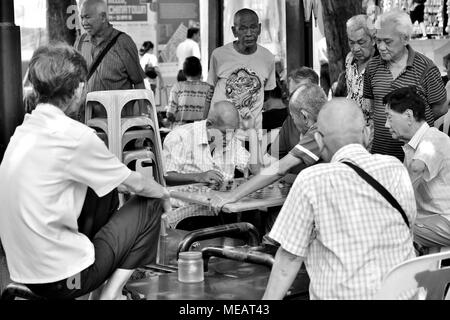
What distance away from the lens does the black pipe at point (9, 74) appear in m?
4.97

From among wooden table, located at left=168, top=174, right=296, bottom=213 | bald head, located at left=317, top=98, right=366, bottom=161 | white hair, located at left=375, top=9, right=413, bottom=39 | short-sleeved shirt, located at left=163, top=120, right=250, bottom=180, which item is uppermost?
white hair, located at left=375, top=9, right=413, bottom=39

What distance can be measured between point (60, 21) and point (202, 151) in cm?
311

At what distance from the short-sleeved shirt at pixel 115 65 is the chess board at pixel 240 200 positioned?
63.8 inches

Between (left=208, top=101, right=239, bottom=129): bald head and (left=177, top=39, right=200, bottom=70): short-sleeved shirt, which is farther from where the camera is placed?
(left=177, top=39, right=200, bottom=70): short-sleeved shirt

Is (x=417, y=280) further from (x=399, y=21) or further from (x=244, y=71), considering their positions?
(x=244, y=71)

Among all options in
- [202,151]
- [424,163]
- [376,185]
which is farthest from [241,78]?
[376,185]

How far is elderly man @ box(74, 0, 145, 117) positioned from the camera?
21.0ft

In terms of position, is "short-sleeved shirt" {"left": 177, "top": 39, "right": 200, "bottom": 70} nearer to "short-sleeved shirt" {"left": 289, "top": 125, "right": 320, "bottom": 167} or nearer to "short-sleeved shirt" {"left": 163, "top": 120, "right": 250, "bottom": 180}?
"short-sleeved shirt" {"left": 163, "top": 120, "right": 250, "bottom": 180}

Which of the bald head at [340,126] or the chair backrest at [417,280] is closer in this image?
the chair backrest at [417,280]

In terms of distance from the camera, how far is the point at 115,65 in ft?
21.1

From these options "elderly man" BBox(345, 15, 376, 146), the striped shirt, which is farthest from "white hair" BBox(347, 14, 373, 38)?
the striped shirt

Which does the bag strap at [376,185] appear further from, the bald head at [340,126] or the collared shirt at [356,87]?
the collared shirt at [356,87]

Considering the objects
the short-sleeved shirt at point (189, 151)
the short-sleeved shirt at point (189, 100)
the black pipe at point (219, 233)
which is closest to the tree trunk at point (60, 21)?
the short-sleeved shirt at point (189, 100)

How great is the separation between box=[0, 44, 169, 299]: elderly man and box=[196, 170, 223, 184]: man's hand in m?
1.57
